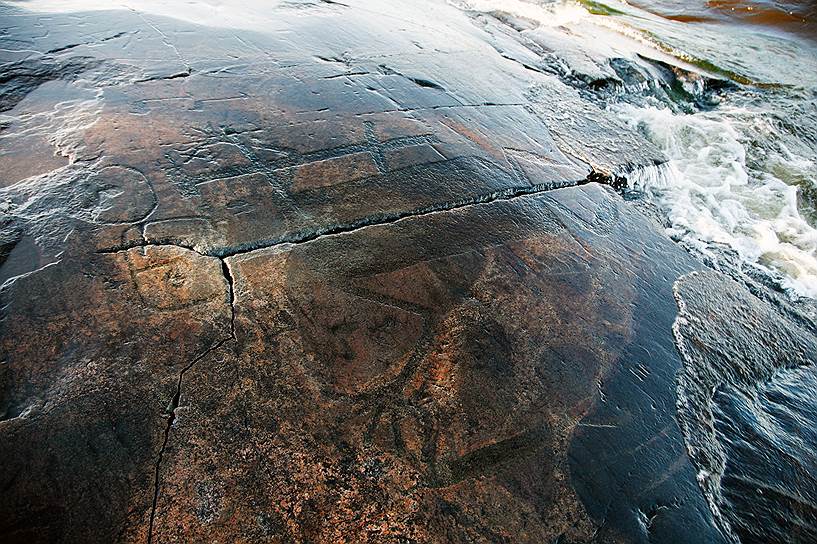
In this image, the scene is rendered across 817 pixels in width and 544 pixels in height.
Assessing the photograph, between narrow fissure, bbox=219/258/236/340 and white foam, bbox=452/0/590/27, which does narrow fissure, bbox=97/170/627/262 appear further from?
white foam, bbox=452/0/590/27

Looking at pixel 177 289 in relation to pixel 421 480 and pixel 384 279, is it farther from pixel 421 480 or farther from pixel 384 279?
pixel 421 480

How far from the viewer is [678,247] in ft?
10.3

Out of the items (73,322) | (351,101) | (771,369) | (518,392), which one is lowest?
(771,369)

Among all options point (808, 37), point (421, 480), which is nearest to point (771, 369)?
point (421, 480)

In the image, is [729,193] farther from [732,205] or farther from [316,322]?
[316,322]

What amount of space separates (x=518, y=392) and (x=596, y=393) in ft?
1.11

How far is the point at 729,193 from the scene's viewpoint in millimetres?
4125

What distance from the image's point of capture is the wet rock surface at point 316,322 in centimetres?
158

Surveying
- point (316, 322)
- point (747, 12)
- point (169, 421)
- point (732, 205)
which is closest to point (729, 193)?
point (732, 205)

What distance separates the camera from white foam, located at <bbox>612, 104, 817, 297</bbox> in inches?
136

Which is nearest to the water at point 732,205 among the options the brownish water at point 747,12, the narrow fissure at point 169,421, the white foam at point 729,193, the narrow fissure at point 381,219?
the white foam at point 729,193

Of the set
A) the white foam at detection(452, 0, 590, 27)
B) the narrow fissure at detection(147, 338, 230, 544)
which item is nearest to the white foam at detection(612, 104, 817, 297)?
the narrow fissure at detection(147, 338, 230, 544)

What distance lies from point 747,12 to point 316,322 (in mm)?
11710

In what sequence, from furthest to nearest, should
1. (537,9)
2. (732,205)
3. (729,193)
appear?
(537,9) → (729,193) → (732,205)
